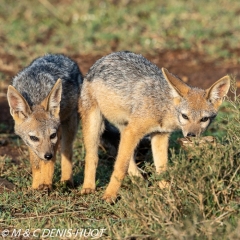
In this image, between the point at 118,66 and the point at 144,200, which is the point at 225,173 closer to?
the point at 144,200

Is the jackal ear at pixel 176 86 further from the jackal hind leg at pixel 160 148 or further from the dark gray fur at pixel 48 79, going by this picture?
the dark gray fur at pixel 48 79

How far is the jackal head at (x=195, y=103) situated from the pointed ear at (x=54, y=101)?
1.34 m

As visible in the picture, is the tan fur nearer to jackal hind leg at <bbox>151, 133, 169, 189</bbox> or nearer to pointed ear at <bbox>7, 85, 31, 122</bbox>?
jackal hind leg at <bbox>151, 133, 169, 189</bbox>

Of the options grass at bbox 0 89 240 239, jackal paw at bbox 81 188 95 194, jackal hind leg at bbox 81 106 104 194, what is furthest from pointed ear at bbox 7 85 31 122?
grass at bbox 0 89 240 239

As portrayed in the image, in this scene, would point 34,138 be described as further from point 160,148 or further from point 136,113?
point 160,148

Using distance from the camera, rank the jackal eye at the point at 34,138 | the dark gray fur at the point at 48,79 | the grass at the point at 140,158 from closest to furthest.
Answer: the grass at the point at 140,158
the jackal eye at the point at 34,138
the dark gray fur at the point at 48,79

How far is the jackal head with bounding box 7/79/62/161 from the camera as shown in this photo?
7.06m

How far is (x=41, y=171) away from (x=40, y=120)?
0.66m

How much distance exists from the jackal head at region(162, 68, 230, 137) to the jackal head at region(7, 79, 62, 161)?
1.43m

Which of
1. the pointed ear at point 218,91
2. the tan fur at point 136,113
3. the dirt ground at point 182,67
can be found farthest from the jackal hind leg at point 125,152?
the dirt ground at point 182,67

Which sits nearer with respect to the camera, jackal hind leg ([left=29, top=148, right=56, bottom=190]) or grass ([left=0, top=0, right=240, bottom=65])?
jackal hind leg ([left=29, top=148, right=56, bottom=190])

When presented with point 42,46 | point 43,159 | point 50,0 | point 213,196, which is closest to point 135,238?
point 213,196

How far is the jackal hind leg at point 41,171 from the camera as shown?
24.1ft

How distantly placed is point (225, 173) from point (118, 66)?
8.75 feet
